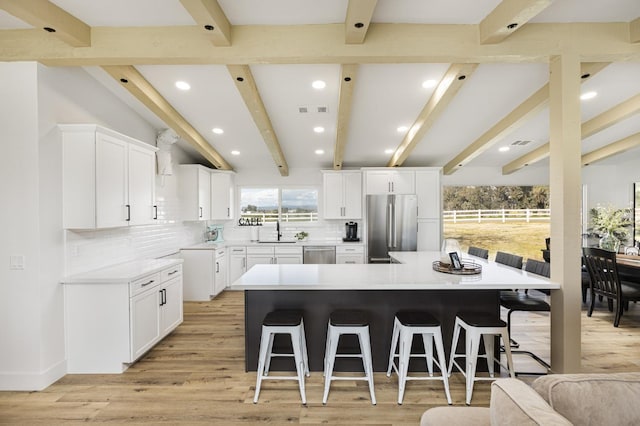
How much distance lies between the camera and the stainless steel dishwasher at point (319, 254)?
19.2ft

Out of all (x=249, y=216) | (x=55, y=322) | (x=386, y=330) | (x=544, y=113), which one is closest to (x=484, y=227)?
(x=544, y=113)

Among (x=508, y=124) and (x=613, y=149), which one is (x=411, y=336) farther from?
(x=613, y=149)

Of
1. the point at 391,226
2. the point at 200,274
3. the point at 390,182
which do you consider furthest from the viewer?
the point at 390,182

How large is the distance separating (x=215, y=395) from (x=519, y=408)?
2.26 m

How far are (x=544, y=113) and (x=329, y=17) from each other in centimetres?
354

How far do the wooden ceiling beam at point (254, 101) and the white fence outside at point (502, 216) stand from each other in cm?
477

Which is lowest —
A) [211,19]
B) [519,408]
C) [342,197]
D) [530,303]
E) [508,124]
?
[530,303]

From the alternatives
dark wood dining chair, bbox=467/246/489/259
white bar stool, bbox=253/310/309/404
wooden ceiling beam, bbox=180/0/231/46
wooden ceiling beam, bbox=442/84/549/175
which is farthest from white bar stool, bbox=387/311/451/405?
wooden ceiling beam, bbox=442/84/549/175

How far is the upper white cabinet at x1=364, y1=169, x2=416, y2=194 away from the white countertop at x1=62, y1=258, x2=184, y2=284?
3.59 meters

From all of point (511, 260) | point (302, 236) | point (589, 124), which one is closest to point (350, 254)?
point (302, 236)

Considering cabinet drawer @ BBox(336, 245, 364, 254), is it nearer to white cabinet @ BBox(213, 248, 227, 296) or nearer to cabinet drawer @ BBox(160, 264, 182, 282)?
white cabinet @ BBox(213, 248, 227, 296)

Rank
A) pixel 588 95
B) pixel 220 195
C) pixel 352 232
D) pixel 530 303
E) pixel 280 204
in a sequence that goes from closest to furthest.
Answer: pixel 530 303 < pixel 588 95 < pixel 220 195 < pixel 352 232 < pixel 280 204

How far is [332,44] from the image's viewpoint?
273cm

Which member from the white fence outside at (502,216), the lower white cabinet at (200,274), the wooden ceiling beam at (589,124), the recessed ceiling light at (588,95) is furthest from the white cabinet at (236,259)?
the recessed ceiling light at (588,95)
